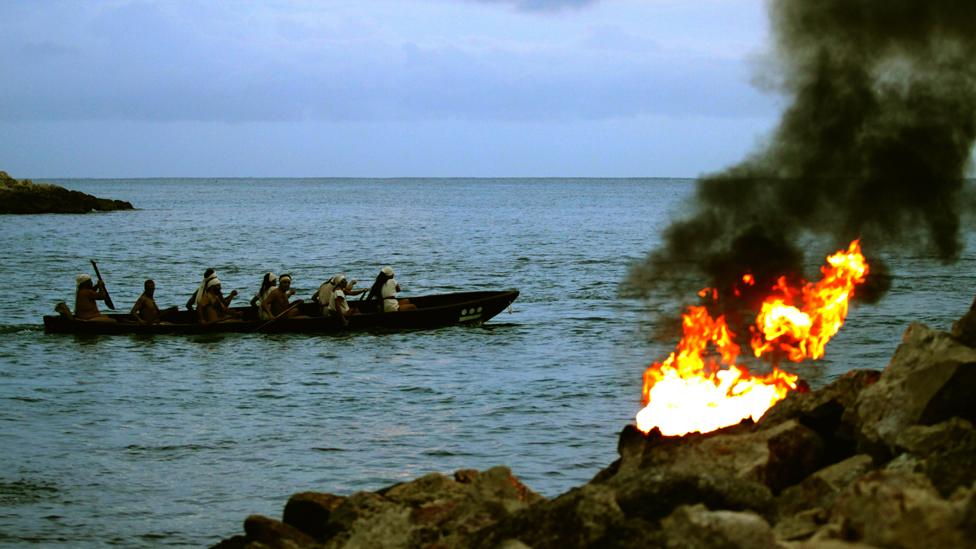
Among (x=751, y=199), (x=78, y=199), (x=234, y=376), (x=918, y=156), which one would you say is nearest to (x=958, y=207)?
(x=918, y=156)

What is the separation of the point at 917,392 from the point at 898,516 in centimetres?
325

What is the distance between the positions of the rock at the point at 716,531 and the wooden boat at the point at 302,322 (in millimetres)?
21844

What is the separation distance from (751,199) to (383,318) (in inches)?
572

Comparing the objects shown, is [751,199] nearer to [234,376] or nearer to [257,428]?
[257,428]

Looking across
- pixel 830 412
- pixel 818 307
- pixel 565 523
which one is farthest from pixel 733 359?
pixel 565 523

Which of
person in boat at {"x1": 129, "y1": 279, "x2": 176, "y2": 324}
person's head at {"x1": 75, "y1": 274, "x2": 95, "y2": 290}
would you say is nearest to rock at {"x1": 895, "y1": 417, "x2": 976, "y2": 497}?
person in boat at {"x1": 129, "y1": 279, "x2": 176, "y2": 324}

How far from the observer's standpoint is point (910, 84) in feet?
53.9

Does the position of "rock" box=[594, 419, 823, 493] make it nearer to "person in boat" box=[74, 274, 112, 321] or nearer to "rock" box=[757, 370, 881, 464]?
"rock" box=[757, 370, 881, 464]

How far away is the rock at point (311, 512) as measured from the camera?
11500 millimetres

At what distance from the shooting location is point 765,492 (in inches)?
390

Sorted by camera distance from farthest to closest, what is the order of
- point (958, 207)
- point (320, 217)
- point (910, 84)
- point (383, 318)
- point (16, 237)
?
1. point (320, 217)
2. point (16, 237)
3. point (383, 318)
4. point (958, 207)
5. point (910, 84)

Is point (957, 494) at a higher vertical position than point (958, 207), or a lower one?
lower

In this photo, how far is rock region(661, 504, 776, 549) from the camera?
26.6 feet

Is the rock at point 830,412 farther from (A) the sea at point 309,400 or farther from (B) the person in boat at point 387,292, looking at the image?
(B) the person in boat at point 387,292
